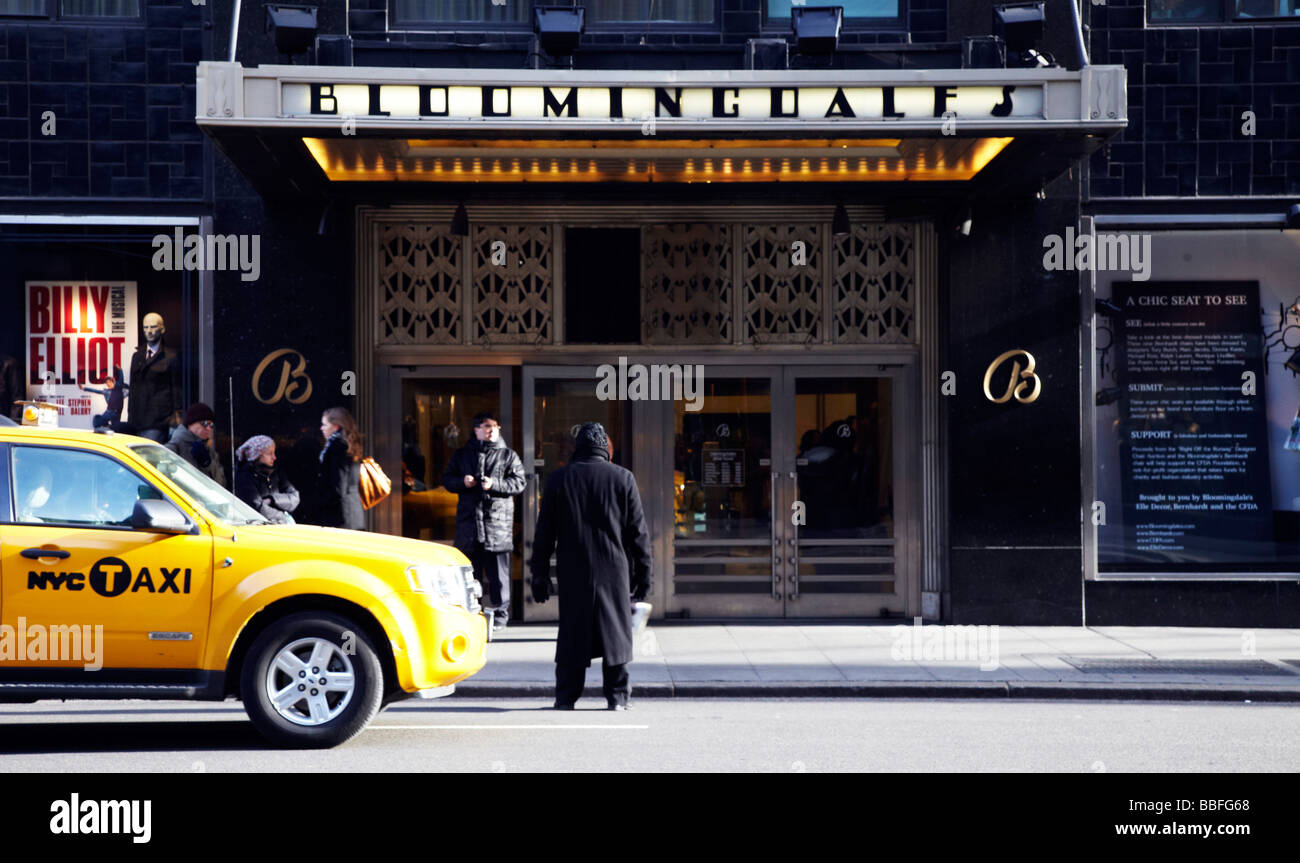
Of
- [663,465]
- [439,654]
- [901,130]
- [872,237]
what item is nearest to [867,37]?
[872,237]

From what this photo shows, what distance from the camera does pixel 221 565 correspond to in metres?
7.25

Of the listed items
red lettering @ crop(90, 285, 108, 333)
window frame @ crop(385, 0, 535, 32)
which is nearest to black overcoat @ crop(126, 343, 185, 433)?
red lettering @ crop(90, 285, 108, 333)

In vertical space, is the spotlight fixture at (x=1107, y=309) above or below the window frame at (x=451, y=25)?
below

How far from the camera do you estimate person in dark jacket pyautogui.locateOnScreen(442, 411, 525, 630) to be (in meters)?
12.1

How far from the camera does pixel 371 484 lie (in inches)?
467

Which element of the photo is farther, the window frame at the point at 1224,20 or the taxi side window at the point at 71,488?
the window frame at the point at 1224,20

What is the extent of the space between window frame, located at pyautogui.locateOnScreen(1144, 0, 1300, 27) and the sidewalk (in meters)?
5.88

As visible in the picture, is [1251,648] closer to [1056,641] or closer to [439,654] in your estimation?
[1056,641]

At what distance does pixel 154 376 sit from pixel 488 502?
361 centimetres

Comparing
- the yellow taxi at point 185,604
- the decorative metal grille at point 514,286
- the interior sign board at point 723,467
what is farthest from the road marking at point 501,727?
the decorative metal grille at point 514,286

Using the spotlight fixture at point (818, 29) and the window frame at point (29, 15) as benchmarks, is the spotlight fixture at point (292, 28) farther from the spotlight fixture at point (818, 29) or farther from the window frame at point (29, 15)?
the spotlight fixture at point (818, 29)

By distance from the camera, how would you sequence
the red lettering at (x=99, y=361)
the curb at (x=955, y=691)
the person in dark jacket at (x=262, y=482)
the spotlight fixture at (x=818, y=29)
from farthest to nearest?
the red lettering at (x=99, y=361) → the spotlight fixture at (x=818, y=29) → the person in dark jacket at (x=262, y=482) → the curb at (x=955, y=691)

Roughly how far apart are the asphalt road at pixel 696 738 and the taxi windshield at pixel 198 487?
1.27m

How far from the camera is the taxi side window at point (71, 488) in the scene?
7324 mm
